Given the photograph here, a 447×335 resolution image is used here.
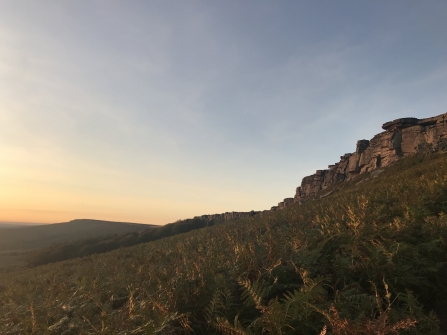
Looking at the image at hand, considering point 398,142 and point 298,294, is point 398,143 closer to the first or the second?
point 398,142

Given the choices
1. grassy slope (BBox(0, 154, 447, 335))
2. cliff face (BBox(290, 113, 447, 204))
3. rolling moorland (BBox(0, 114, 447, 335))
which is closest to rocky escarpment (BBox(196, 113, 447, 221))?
cliff face (BBox(290, 113, 447, 204))

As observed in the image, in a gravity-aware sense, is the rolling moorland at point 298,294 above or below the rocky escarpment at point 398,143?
below

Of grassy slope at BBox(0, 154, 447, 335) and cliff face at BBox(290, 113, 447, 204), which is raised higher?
cliff face at BBox(290, 113, 447, 204)

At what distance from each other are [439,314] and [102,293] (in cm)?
631

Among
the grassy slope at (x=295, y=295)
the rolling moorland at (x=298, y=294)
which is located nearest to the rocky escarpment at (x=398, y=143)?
the rolling moorland at (x=298, y=294)

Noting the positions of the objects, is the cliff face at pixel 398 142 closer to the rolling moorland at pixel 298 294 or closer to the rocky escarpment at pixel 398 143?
the rocky escarpment at pixel 398 143

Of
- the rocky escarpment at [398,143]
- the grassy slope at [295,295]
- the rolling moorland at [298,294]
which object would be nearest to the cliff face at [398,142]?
the rocky escarpment at [398,143]

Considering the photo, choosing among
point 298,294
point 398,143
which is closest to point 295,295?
point 298,294

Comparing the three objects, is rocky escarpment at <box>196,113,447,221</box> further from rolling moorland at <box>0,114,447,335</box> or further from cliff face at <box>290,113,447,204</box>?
rolling moorland at <box>0,114,447,335</box>

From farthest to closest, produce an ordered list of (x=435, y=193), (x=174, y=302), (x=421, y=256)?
(x=435, y=193) < (x=421, y=256) < (x=174, y=302)

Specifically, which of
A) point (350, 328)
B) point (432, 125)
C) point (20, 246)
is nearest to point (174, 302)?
point (350, 328)

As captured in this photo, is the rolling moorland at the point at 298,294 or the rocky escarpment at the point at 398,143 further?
the rocky escarpment at the point at 398,143

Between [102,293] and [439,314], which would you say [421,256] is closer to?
[439,314]

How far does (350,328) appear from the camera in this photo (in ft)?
8.19
